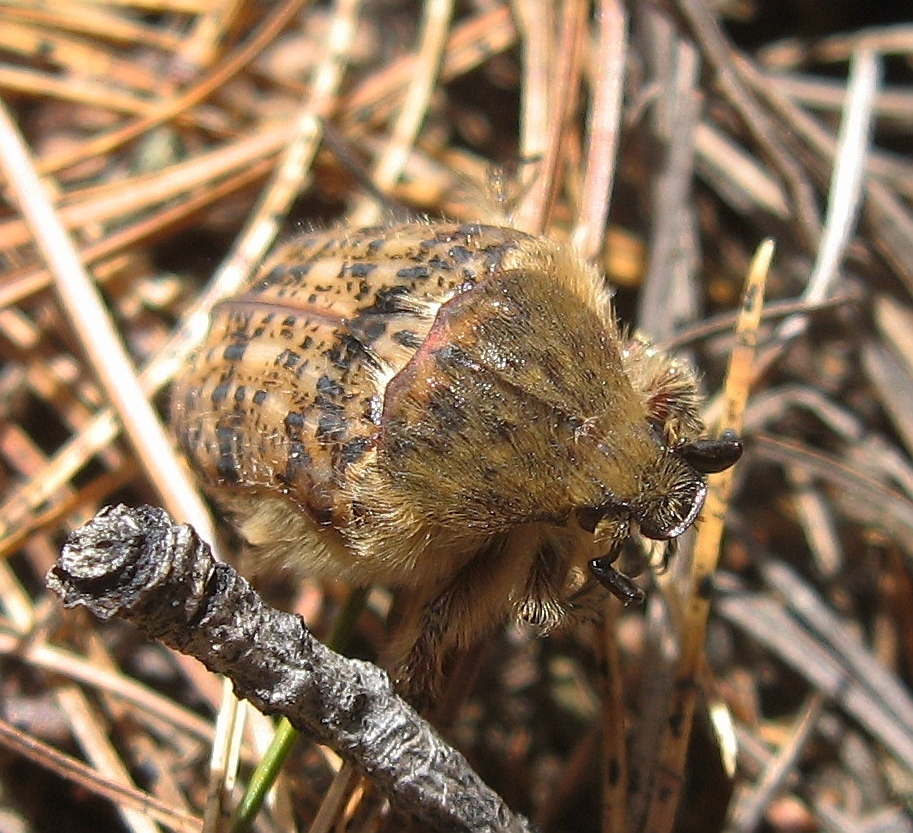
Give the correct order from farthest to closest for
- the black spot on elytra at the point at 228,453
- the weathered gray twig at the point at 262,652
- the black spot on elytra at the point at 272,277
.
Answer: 1. the black spot on elytra at the point at 272,277
2. the black spot on elytra at the point at 228,453
3. the weathered gray twig at the point at 262,652

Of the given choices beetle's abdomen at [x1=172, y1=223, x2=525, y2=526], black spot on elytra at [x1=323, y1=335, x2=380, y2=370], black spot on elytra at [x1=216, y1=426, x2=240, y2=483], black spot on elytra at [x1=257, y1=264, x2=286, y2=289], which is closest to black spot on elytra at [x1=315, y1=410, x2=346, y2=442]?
beetle's abdomen at [x1=172, y1=223, x2=525, y2=526]

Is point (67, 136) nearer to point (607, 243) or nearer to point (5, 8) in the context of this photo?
point (5, 8)

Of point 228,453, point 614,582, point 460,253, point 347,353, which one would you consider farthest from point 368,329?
point 614,582

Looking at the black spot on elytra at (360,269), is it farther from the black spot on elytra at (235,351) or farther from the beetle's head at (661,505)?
the beetle's head at (661,505)

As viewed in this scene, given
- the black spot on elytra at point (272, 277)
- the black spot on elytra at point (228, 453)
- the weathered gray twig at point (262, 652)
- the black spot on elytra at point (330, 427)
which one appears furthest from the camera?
the black spot on elytra at point (272, 277)

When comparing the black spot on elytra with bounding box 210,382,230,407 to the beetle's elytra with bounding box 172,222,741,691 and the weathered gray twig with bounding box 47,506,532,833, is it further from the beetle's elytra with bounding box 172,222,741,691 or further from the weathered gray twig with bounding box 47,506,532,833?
the weathered gray twig with bounding box 47,506,532,833

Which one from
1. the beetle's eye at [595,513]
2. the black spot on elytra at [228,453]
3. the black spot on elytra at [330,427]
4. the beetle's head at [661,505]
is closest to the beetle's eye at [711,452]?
the beetle's head at [661,505]

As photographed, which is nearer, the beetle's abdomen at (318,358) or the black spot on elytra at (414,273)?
the beetle's abdomen at (318,358)
